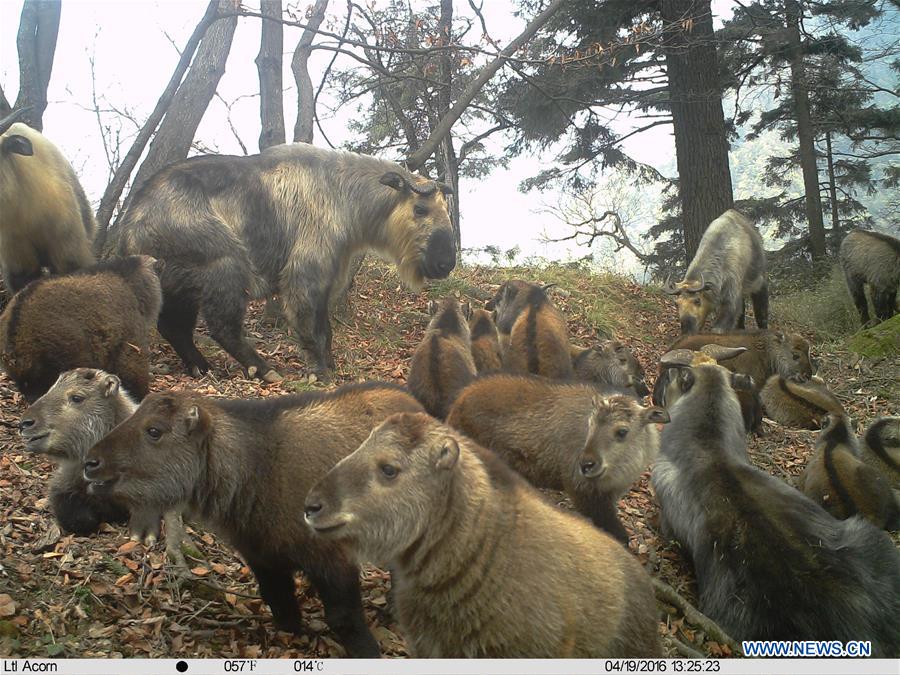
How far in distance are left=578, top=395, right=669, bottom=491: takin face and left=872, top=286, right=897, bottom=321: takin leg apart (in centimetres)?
916

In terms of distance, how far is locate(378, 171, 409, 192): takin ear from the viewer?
269 inches

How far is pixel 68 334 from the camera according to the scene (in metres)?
4.97

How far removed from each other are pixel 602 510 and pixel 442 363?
165 cm

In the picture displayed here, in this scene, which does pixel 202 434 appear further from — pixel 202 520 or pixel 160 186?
pixel 160 186

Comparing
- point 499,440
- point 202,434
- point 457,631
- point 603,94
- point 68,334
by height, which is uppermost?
point 603,94

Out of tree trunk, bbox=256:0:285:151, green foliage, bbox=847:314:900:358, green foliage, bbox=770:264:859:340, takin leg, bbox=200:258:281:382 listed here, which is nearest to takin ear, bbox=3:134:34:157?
takin leg, bbox=200:258:281:382

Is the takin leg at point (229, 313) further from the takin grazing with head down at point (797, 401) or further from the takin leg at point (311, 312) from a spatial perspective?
the takin grazing with head down at point (797, 401)

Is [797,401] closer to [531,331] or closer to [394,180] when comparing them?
[531,331]

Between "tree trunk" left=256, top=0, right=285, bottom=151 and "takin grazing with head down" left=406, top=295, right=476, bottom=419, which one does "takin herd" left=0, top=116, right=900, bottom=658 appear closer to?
"takin grazing with head down" left=406, top=295, right=476, bottom=419

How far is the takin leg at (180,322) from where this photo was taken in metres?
6.30

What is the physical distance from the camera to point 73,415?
13.6ft

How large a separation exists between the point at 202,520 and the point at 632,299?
856 centimetres

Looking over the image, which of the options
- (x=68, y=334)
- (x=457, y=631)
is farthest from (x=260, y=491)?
(x=68, y=334)

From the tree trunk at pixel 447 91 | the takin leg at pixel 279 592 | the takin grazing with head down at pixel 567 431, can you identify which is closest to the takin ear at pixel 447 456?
the takin leg at pixel 279 592
